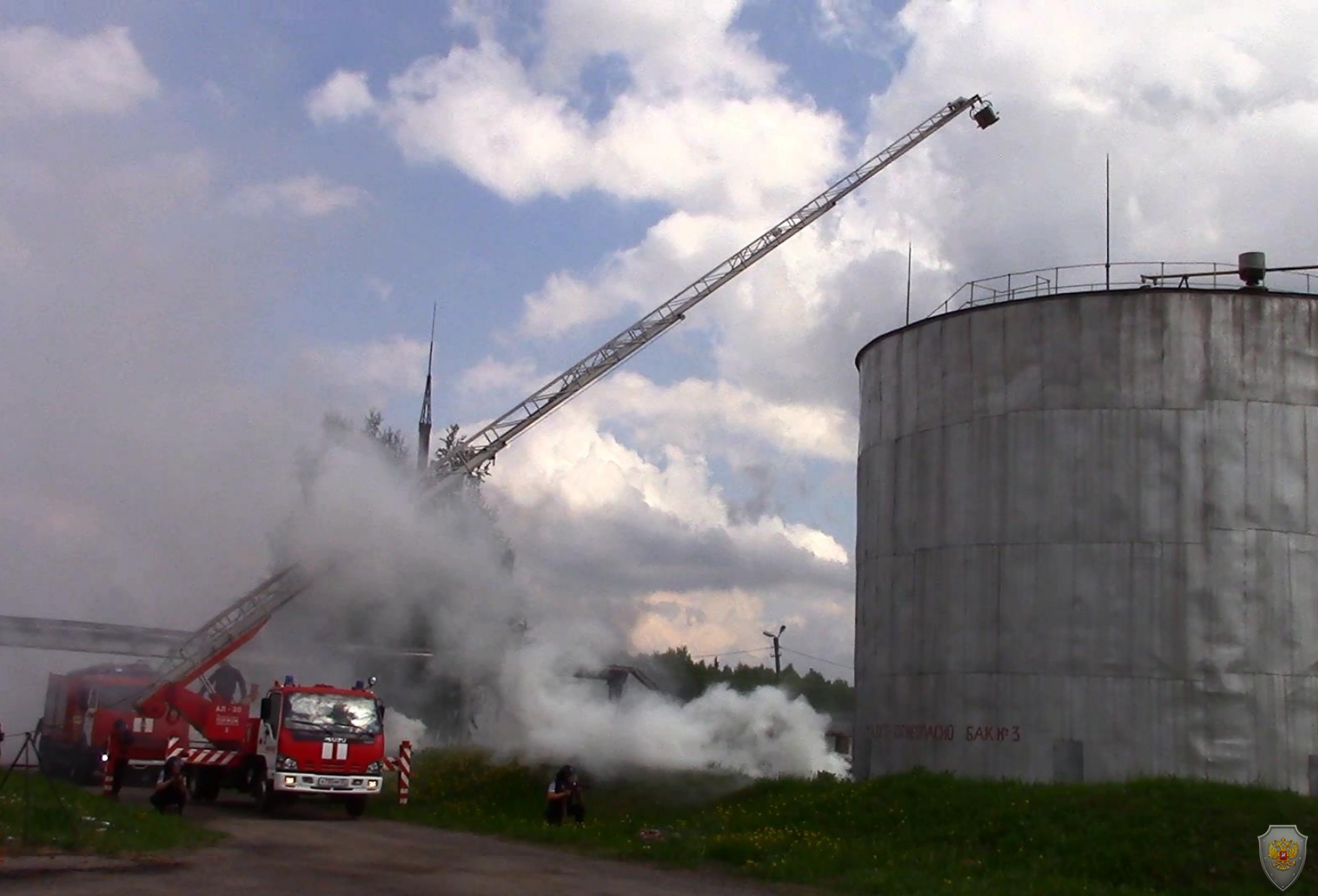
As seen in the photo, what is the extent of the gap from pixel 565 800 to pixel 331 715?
17.6ft

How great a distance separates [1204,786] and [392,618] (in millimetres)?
23882

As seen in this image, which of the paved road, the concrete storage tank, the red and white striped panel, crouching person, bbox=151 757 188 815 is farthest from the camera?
the red and white striped panel

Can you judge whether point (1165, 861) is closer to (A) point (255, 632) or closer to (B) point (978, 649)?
(B) point (978, 649)

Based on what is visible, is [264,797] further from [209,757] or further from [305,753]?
[209,757]

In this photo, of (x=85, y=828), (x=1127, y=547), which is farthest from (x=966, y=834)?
(x=85, y=828)

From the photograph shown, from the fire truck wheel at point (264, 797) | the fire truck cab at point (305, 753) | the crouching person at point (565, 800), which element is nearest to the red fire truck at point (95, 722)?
the fire truck cab at point (305, 753)

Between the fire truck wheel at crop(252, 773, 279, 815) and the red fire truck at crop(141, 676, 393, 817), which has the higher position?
the red fire truck at crop(141, 676, 393, 817)

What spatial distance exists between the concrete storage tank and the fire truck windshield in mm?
12267

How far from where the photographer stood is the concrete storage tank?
86.9 feet

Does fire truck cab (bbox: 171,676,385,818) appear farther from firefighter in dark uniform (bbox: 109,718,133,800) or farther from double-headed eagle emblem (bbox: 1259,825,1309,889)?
double-headed eagle emblem (bbox: 1259,825,1309,889)

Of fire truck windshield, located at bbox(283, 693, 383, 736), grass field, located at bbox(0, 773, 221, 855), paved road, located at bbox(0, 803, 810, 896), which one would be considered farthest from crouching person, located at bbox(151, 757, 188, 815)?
fire truck windshield, located at bbox(283, 693, 383, 736)

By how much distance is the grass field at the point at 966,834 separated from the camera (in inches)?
803

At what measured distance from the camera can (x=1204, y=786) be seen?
79.0 ft

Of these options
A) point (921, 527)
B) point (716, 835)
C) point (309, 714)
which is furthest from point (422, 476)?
point (716, 835)
